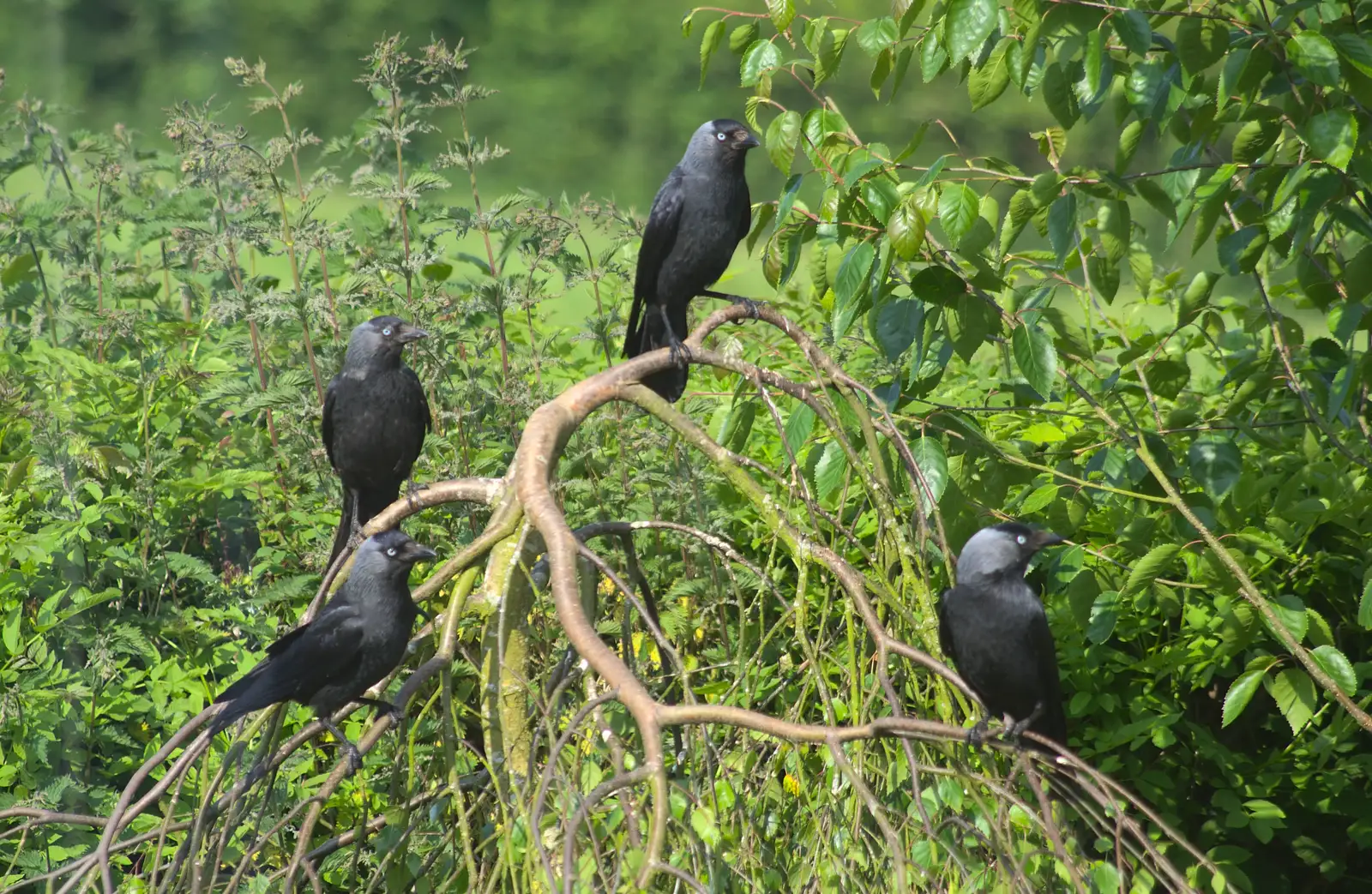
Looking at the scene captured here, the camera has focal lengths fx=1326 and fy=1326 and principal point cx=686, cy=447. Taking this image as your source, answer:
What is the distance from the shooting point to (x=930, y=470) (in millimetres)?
2326

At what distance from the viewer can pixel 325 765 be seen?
322 centimetres

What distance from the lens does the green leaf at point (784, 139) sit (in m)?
2.40

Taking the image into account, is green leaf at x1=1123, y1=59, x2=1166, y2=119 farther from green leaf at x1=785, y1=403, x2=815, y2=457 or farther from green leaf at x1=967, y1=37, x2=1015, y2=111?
green leaf at x1=785, y1=403, x2=815, y2=457

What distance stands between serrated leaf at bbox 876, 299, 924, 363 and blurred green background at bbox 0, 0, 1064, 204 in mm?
3714

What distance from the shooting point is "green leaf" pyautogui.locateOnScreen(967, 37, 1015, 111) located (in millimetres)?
2279

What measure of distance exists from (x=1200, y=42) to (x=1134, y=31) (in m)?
0.32

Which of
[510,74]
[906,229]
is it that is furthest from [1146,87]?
[510,74]

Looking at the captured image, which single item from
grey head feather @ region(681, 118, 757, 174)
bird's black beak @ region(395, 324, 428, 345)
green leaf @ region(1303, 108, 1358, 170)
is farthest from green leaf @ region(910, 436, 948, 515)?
bird's black beak @ region(395, 324, 428, 345)

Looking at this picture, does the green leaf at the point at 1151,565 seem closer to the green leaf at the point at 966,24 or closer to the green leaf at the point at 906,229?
the green leaf at the point at 906,229

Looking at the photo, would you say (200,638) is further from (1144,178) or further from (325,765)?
(1144,178)

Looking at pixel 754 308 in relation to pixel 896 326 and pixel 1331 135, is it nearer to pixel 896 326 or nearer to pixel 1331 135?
pixel 896 326

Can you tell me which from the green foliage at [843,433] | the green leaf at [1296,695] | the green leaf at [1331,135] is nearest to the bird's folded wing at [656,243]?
the green foliage at [843,433]

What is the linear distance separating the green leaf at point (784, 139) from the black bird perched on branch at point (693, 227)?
0.91 metres

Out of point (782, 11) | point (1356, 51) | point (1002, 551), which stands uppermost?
point (782, 11)
